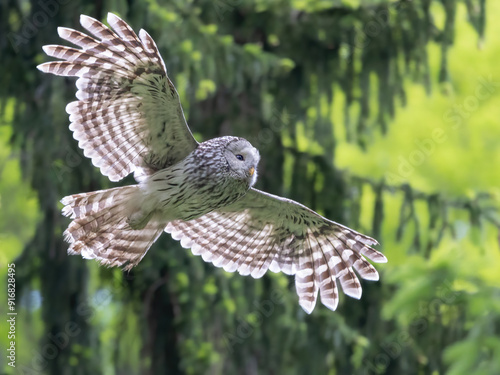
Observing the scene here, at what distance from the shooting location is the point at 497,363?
6496 millimetres

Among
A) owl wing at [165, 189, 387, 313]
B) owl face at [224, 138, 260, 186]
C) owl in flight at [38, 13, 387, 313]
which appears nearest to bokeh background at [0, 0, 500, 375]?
owl wing at [165, 189, 387, 313]

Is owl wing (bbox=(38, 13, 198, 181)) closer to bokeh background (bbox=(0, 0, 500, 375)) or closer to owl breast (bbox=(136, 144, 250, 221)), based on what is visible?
owl breast (bbox=(136, 144, 250, 221))

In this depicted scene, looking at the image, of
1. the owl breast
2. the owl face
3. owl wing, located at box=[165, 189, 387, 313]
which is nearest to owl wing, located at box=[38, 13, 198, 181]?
the owl breast

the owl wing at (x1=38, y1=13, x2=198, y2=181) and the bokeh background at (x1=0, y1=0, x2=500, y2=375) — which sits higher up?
the owl wing at (x1=38, y1=13, x2=198, y2=181)

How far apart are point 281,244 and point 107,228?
1.40 metres

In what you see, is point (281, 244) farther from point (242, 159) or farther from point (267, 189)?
point (267, 189)

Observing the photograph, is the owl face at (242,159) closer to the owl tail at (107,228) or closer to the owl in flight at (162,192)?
the owl in flight at (162,192)

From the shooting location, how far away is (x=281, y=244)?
623 centimetres

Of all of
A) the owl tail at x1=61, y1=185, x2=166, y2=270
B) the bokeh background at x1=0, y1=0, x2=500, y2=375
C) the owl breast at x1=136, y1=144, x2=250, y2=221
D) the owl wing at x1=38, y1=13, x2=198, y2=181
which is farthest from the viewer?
the bokeh background at x1=0, y1=0, x2=500, y2=375

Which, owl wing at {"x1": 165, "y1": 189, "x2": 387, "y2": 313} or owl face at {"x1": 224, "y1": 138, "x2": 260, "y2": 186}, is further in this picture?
owl wing at {"x1": 165, "y1": 189, "x2": 387, "y2": 313}

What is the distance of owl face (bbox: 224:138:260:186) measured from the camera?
543cm

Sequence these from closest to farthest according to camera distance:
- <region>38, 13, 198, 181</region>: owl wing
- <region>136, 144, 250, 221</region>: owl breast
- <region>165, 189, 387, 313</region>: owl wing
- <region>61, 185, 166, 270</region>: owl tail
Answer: <region>38, 13, 198, 181</region>: owl wing < <region>61, 185, 166, 270</region>: owl tail < <region>136, 144, 250, 221</region>: owl breast < <region>165, 189, 387, 313</region>: owl wing

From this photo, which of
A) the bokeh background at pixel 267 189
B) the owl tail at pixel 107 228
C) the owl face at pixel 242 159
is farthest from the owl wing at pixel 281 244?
the bokeh background at pixel 267 189

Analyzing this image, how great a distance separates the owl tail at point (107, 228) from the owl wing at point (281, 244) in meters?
0.75
